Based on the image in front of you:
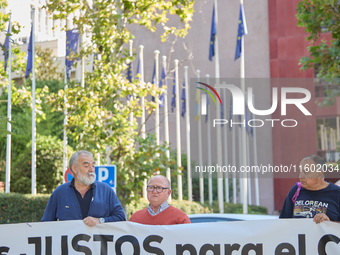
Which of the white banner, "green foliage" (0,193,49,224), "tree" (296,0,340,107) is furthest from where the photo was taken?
"green foliage" (0,193,49,224)

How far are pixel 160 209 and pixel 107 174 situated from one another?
22.2 feet

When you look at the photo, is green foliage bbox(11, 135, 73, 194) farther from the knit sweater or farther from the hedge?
the knit sweater

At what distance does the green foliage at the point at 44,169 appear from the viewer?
22469mm

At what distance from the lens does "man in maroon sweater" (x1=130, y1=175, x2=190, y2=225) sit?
20.8 feet

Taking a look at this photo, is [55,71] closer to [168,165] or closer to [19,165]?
[19,165]

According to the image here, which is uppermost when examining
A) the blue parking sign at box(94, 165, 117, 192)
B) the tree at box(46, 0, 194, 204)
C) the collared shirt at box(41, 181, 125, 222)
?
the tree at box(46, 0, 194, 204)

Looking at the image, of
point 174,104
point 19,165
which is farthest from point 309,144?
point 19,165

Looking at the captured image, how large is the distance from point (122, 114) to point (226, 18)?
27765mm

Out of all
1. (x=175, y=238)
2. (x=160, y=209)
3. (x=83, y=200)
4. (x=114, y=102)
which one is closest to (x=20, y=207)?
(x=114, y=102)

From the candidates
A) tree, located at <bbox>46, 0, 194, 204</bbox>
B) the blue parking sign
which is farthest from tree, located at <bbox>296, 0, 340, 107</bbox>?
the blue parking sign

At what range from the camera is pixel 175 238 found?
6262 millimetres

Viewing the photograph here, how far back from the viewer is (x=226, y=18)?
1620 inches

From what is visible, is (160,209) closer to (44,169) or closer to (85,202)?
→ (85,202)

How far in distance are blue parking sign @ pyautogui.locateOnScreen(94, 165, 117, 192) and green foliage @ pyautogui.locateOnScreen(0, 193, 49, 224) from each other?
296 cm
